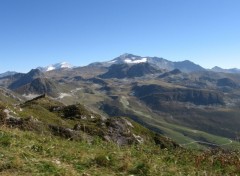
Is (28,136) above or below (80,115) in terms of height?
above

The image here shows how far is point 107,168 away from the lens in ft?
40.2

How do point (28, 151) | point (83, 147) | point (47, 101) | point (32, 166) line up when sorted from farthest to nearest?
1. point (47, 101)
2. point (83, 147)
3. point (28, 151)
4. point (32, 166)

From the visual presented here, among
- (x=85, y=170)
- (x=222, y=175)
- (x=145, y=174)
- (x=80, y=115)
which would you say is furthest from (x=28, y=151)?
(x=80, y=115)

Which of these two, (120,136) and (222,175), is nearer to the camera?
(222,175)

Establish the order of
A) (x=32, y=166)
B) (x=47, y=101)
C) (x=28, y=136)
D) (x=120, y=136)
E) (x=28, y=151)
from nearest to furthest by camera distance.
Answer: (x=32, y=166)
(x=28, y=151)
(x=28, y=136)
(x=120, y=136)
(x=47, y=101)

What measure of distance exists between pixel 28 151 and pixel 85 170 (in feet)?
8.63

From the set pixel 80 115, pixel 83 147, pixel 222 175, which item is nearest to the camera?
pixel 222 175

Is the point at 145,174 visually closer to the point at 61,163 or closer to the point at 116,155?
the point at 116,155

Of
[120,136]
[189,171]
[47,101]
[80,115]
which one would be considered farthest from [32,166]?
[47,101]

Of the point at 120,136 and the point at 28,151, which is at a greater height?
the point at 28,151

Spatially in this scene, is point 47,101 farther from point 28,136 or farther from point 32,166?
point 32,166

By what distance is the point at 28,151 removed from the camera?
13039mm

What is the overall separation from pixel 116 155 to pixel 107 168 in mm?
1096

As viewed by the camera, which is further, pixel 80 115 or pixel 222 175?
pixel 80 115
